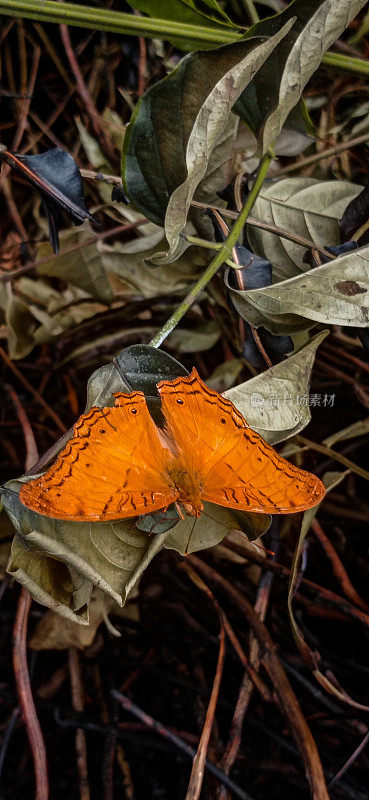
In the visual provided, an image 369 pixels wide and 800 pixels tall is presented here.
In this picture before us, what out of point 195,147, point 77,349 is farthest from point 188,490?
point 77,349

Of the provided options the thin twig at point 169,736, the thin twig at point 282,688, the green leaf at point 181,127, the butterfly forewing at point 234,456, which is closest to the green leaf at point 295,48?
the green leaf at point 181,127

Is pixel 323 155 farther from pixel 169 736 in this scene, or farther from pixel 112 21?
pixel 169 736

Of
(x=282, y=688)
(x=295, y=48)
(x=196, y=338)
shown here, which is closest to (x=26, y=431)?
(x=196, y=338)

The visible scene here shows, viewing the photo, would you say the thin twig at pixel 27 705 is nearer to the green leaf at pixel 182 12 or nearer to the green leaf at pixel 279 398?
the green leaf at pixel 279 398

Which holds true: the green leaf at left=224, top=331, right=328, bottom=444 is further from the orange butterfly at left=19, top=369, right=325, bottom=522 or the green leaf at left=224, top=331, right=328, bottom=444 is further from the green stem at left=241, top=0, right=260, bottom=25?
the green stem at left=241, top=0, right=260, bottom=25

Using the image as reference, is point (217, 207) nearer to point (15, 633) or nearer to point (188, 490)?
point (188, 490)
